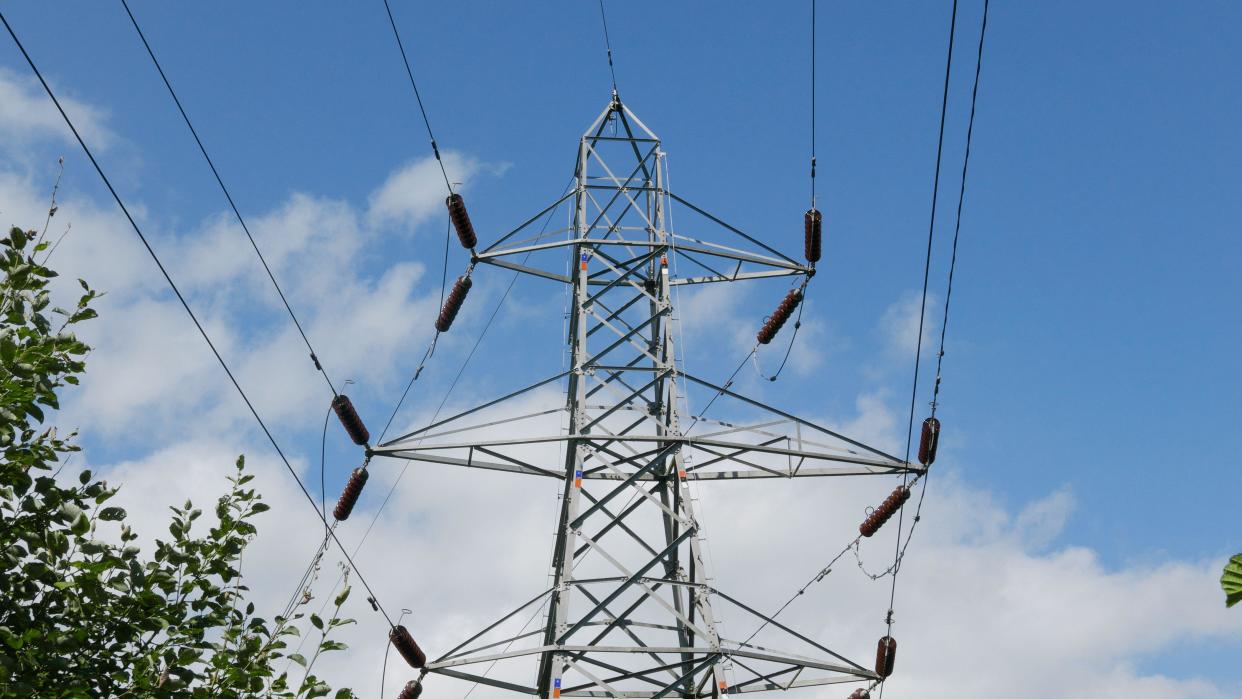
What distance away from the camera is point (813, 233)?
17.3 meters

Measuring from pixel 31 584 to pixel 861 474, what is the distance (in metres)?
A: 11.1

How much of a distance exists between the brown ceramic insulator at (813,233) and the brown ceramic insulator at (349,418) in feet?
23.0

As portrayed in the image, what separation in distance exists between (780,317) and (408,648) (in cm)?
781

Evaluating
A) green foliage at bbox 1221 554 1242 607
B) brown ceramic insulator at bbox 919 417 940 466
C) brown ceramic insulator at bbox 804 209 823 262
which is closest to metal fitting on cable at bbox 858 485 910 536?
brown ceramic insulator at bbox 919 417 940 466

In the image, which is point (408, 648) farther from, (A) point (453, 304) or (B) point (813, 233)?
(B) point (813, 233)

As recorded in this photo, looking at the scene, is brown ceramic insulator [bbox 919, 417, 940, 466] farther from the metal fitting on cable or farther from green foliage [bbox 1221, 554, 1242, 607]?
green foliage [bbox 1221, 554, 1242, 607]

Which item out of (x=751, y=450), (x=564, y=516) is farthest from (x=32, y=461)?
(x=751, y=450)

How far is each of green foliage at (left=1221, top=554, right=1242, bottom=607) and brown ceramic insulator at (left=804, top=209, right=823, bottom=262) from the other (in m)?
14.1

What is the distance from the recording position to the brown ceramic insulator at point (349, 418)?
14766 millimetres

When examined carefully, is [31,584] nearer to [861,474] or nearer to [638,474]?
[638,474]

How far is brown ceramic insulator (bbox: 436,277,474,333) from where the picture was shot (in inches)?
688

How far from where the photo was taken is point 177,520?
698 cm

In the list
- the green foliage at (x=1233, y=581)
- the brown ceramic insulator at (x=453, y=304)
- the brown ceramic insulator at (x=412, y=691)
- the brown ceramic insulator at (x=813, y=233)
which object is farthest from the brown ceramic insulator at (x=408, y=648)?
the green foliage at (x=1233, y=581)

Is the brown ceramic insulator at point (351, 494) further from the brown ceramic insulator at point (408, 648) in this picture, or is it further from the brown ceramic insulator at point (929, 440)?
the brown ceramic insulator at point (929, 440)
